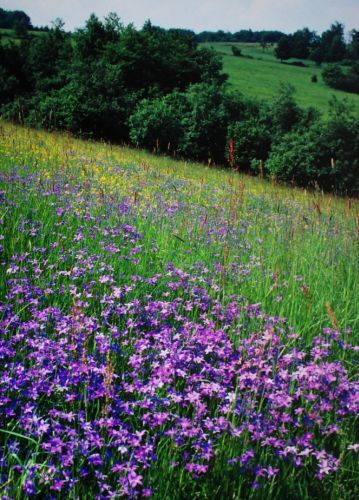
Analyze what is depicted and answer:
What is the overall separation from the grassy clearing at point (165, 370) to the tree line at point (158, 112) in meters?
10.7

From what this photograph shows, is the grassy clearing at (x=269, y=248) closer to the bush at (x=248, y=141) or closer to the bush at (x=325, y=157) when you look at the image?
the bush at (x=325, y=157)

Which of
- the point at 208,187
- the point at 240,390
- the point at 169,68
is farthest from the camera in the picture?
the point at 169,68

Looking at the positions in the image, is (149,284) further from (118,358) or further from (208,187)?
(208,187)

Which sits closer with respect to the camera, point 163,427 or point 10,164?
point 163,427

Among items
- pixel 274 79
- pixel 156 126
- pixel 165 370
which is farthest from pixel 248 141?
pixel 274 79

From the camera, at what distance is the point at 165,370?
87.2 inches

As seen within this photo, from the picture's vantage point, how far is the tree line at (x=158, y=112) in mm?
16516

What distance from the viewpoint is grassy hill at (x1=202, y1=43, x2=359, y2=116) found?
111 ft

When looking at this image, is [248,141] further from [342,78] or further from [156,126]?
[342,78]

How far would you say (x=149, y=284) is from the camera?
3.60 metres

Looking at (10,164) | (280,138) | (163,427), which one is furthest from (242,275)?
(280,138)

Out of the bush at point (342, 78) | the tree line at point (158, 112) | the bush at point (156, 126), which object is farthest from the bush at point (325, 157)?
the bush at point (342, 78)

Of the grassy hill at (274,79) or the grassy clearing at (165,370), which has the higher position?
the grassy hill at (274,79)

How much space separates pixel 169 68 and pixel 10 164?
19.2m
